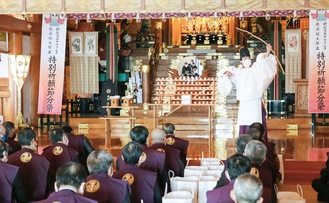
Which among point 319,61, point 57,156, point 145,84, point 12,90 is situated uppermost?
point 319,61

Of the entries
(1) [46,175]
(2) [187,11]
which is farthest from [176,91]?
(1) [46,175]

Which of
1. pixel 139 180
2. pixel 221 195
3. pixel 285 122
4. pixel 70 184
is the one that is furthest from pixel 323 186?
pixel 285 122

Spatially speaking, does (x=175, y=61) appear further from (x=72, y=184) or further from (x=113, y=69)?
(x=72, y=184)

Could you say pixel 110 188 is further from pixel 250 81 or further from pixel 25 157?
pixel 250 81

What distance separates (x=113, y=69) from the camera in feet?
40.6

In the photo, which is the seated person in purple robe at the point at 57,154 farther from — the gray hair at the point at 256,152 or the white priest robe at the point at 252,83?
the white priest robe at the point at 252,83

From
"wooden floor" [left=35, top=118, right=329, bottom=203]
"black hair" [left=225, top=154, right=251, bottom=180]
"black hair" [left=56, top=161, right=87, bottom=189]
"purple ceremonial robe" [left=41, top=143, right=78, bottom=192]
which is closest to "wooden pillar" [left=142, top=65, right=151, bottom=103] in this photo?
"wooden floor" [left=35, top=118, right=329, bottom=203]

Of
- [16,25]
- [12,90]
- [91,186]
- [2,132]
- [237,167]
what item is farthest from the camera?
[12,90]

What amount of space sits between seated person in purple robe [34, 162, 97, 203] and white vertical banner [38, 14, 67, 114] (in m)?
5.33

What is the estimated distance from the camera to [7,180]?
366 cm

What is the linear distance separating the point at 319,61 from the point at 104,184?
18.0 feet

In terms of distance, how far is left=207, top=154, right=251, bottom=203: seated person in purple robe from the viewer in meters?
2.85

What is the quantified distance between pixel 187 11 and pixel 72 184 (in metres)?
5.05

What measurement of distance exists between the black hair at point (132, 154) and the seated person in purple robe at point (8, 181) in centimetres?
72
